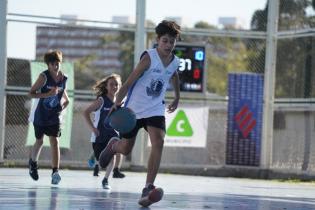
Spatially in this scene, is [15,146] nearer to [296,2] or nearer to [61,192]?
[296,2]

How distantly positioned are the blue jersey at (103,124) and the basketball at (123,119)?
142 inches

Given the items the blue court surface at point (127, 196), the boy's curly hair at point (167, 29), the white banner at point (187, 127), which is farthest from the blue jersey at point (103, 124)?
the white banner at point (187, 127)

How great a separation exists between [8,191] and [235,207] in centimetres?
267

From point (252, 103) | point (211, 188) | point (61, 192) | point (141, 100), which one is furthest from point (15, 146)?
point (141, 100)

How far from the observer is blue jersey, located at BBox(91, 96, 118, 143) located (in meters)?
13.0

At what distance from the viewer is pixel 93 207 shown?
870 cm

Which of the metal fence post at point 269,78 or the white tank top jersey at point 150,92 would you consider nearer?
the white tank top jersey at point 150,92

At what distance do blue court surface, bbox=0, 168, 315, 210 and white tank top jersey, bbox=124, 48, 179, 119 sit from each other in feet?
3.07

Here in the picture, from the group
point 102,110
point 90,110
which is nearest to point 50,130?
point 90,110

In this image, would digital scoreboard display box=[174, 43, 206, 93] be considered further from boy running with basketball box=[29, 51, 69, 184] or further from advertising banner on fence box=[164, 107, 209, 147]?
boy running with basketball box=[29, 51, 69, 184]

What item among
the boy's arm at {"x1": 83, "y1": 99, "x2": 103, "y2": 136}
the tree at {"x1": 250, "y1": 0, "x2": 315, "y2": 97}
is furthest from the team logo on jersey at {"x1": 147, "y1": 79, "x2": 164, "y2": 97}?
the tree at {"x1": 250, "y1": 0, "x2": 315, "y2": 97}

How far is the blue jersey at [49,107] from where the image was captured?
12.3 m

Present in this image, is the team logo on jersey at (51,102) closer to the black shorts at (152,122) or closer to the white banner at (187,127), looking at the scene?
the black shorts at (152,122)

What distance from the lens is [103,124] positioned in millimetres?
13000
